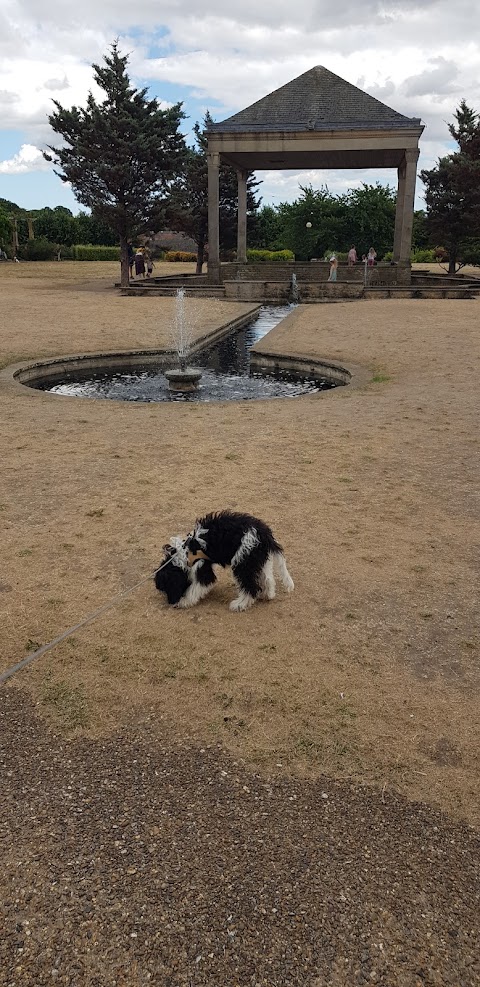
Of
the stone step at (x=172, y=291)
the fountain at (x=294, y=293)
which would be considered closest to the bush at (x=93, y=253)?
the stone step at (x=172, y=291)

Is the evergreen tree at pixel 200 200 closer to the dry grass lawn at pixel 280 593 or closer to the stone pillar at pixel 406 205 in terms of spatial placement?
the stone pillar at pixel 406 205

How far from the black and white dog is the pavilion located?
2788 cm

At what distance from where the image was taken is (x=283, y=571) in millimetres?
3971

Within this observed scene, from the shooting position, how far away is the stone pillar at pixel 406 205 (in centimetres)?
2809

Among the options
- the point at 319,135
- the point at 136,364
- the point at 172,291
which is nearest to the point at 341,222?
the point at 319,135

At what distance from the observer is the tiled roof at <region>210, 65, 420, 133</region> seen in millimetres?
28312

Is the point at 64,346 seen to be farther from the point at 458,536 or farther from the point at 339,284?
the point at 339,284

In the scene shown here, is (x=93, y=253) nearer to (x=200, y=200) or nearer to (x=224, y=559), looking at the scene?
(x=200, y=200)

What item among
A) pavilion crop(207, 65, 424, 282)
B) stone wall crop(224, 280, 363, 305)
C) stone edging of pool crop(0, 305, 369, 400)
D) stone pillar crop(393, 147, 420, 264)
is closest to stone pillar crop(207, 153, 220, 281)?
pavilion crop(207, 65, 424, 282)

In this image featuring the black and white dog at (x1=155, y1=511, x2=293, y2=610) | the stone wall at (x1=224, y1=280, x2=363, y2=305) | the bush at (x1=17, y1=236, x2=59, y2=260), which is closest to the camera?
the black and white dog at (x1=155, y1=511, x2=293, y2=610)

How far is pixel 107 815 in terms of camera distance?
8.16 feet

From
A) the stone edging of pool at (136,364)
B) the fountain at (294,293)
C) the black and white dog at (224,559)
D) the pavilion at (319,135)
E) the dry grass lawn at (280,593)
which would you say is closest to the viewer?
the dry grass lawn at (280,593)

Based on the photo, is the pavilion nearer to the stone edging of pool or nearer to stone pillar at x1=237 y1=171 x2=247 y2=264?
stone pillar at x1=237 y1=171 x2=247 y2=264

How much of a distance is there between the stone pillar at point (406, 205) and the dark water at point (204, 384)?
60.6ft
